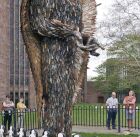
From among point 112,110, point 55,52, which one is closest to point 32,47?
point 55,52

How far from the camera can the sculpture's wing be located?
151 inches

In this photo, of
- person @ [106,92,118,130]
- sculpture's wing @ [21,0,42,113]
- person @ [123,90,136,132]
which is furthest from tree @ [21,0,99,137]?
person @ [106,92,118,130]

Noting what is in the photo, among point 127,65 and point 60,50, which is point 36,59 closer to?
point 60,50

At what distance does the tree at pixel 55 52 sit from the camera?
3.79 metres

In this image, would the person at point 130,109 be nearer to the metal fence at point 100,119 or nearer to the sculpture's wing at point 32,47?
the metal fence at point 100,119

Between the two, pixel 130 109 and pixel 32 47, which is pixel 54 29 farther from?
pixel 130 109

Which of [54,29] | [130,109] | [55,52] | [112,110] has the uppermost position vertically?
[54,29]

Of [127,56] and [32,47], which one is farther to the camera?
[127,56]

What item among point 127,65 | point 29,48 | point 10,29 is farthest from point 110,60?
point 29,48

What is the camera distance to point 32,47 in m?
3.94

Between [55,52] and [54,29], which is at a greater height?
[54,29]

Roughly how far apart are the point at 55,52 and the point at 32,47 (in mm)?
240

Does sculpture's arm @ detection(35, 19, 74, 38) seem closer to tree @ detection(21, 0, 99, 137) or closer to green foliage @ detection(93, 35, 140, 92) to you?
tree @ detection(21, 0, 99, 137)

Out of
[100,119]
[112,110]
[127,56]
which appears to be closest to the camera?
[112,110]
